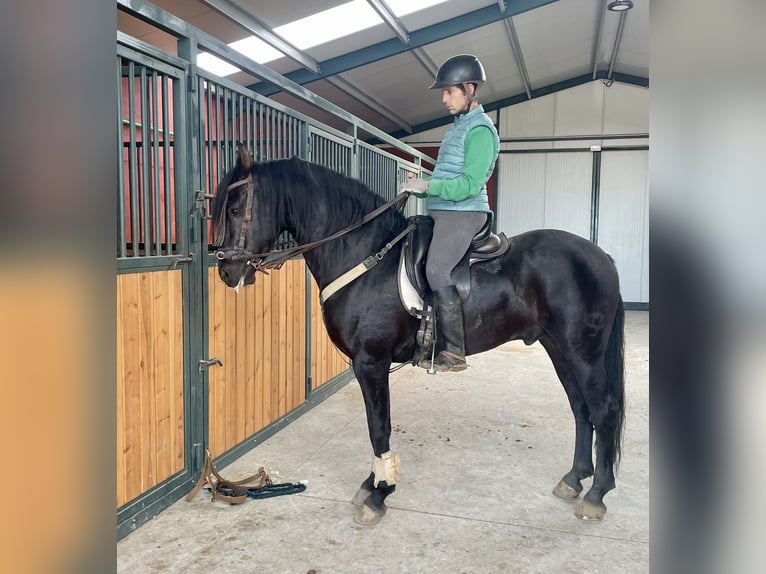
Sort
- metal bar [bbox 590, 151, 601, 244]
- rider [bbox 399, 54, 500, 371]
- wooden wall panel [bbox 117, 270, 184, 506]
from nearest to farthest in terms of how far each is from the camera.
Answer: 1. wooden wall panel [bbox 117, 270, 184, 506]
2. rider [bbox 399, 54, 500, 371]
3. metal bar [bbox 590, 151, 601, 244]

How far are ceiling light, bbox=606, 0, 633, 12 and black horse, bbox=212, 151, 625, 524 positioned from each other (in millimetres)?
5839

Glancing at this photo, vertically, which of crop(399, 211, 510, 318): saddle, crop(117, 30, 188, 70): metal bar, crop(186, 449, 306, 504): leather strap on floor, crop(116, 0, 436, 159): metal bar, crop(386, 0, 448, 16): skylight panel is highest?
crop(386, 0, 448, 16): skylight panel


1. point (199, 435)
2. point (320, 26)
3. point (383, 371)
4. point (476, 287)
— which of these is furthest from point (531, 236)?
point (320, 26)

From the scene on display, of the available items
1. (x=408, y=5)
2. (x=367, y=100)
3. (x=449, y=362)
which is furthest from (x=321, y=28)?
(x=449, y=362)

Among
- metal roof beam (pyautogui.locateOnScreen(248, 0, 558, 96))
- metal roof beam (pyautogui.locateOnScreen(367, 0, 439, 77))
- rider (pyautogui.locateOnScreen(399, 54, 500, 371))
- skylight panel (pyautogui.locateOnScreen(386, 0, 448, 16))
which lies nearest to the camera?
rider (pyautogui.locateOnScreen(399, 54, 500, 371))

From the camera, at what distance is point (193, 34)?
2.63 m

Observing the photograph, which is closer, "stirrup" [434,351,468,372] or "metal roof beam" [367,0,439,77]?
"stirrup" [434,351,468,372]

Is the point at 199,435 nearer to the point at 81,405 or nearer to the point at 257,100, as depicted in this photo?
the point at 257,100

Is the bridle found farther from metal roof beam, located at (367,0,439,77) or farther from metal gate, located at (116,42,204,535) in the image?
metal roof beam, located at (367,0,439,77)

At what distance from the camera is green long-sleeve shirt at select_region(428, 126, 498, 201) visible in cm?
232

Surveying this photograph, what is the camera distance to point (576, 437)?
108 inches

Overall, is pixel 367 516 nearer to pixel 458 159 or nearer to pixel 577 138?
pixel 458 159

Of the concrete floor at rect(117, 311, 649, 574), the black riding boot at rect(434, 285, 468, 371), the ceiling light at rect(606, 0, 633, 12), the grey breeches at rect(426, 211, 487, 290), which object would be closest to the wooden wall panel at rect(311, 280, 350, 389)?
the concrete floor at rect(117, 311, 649, 574)

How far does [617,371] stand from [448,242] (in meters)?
1.05
